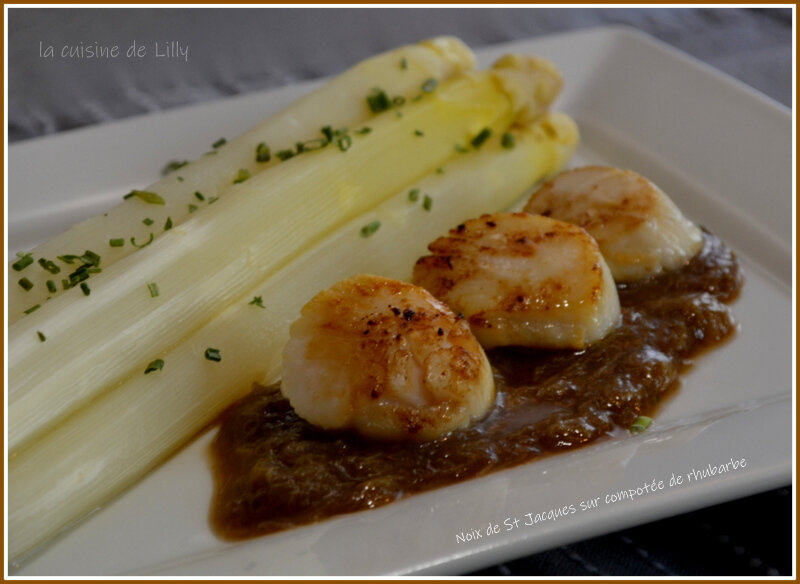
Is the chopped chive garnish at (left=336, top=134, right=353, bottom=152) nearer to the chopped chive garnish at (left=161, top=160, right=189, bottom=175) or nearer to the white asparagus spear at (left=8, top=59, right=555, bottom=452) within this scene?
the white asparagus spear at (left=8, top=59, right=555, bottom=452)

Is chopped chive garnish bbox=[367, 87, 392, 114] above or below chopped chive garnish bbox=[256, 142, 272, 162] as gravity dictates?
above

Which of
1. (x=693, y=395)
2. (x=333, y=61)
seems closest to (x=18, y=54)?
(x=333, y=61)

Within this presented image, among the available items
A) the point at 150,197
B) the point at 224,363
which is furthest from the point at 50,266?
the point at 224,363

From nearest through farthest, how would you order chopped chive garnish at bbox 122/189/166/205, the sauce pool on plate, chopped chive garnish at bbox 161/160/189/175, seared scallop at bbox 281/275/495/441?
the sauce pool on plate → seared scallop at bbox 281/275/495/441 → chopped chive garnish at bbox 122/189/166/205 → chopped chive garnish at bbox 161/160/189/175

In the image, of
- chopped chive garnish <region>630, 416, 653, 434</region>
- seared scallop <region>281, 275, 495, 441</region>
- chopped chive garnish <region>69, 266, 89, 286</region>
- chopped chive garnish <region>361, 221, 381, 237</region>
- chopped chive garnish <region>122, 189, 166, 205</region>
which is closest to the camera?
seared scallop <region>281, 275, 495, 441</region>

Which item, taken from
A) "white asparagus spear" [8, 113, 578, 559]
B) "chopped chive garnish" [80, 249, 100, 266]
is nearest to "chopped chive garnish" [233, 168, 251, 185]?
"white asparagus spear" [8, 113, 578, 559]

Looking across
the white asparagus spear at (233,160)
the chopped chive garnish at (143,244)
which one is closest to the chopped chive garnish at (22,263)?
the white asparagus spear at (233,160)
